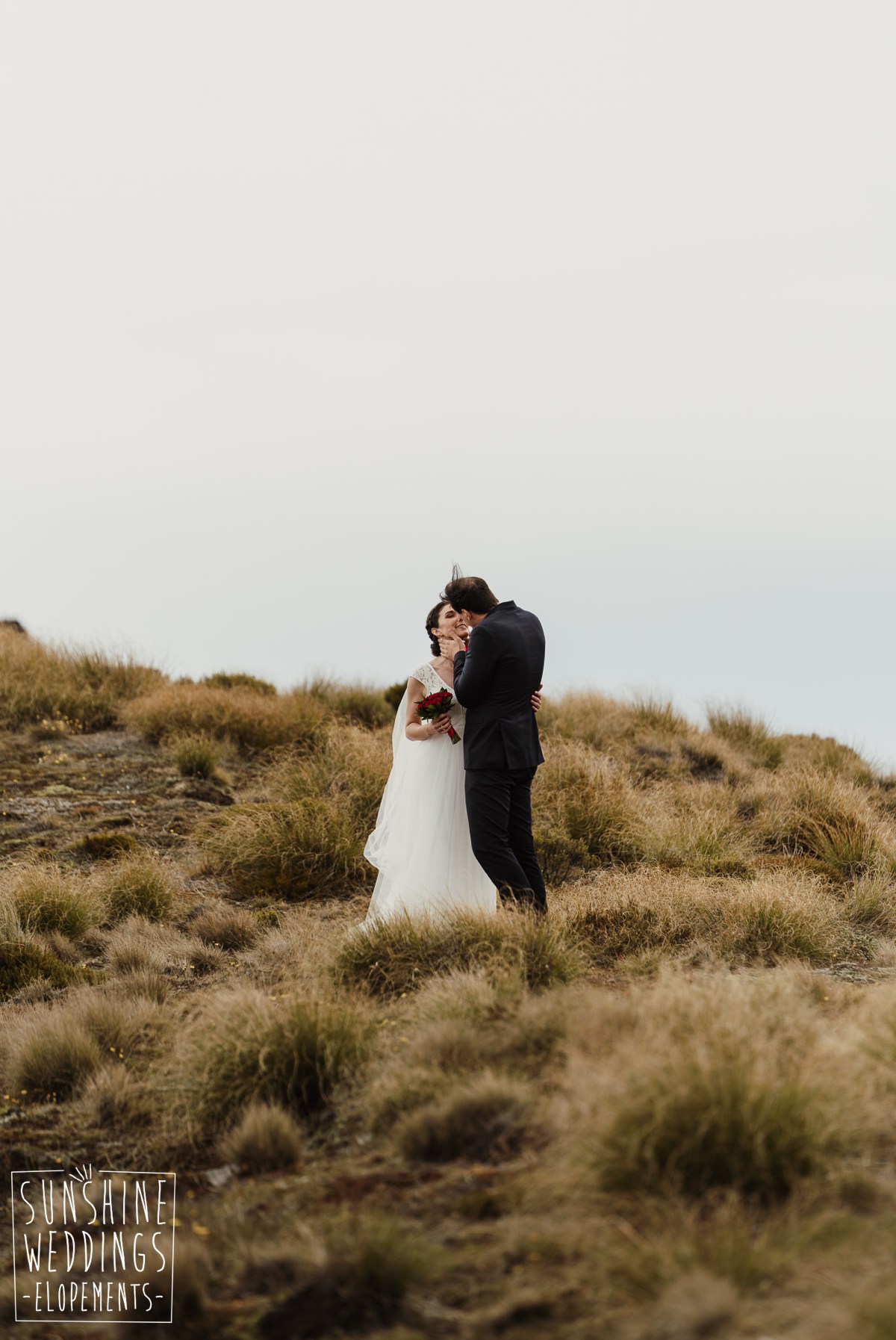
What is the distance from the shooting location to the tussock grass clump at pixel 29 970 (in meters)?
7.48

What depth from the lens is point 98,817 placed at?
39.2ft

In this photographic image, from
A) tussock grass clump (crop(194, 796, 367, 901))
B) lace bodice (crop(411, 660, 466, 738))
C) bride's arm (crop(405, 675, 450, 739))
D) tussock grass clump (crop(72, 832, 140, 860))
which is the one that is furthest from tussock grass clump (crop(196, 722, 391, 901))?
lace bodice (crop(411, 660, 466, 738))

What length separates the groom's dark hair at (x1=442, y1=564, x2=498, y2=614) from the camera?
6.84 meters

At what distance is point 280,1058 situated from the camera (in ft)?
15.9

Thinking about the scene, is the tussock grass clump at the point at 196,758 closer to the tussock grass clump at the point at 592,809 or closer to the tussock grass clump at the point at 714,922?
the tussock grass clump at the point at 592,809

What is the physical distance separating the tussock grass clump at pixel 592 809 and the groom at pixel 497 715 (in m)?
4.08

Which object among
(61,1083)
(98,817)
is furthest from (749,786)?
(61,1083)

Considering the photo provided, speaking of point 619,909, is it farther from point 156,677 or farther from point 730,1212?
point 156,677

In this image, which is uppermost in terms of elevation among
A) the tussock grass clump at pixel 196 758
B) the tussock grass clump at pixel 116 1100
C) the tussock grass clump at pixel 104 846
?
the tussock grass clump at pixel 196 758

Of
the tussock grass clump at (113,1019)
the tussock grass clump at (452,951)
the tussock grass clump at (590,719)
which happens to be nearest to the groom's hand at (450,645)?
the tussock grass clump at (452,951)

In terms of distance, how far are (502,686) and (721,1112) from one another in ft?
11.9

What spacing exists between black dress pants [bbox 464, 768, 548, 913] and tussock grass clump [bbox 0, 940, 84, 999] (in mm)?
3155

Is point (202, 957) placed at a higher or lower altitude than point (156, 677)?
lower

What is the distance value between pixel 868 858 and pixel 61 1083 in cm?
798
